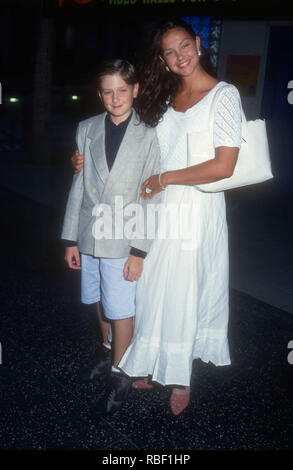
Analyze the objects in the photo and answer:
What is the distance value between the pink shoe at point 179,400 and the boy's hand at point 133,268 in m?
0.74

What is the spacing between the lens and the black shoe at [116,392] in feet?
8.18

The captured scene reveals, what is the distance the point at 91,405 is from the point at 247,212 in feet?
13.9


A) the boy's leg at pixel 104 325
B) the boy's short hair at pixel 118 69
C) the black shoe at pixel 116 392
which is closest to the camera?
the boy's short hair at pixel 118 69

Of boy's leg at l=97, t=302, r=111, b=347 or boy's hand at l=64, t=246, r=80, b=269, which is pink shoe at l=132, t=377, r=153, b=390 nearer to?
boy's leg at l=97, t=302, r=111, b=347

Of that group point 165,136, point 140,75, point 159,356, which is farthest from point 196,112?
point 159,356

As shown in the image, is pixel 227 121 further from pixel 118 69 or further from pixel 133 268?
pixel 133 268

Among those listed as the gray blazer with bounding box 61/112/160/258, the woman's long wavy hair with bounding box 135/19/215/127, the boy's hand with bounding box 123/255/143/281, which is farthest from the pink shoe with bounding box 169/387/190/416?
the woman's long wavy hair with bounding box 135/19/215/127

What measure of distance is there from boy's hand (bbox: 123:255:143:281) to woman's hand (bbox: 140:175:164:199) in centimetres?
32

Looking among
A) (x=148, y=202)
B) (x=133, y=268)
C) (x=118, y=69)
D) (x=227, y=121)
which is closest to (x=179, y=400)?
(x=133, y=268)

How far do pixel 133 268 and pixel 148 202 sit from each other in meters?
0.35

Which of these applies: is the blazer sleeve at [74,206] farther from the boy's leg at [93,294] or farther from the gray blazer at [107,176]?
the boy's leg at [93,294]

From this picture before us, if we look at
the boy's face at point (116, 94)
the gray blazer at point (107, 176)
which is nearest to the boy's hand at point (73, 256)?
the gray blazer at point (107, 176)

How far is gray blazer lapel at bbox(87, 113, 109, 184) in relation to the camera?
7.34ft

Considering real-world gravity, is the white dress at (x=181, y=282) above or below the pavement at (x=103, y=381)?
above
